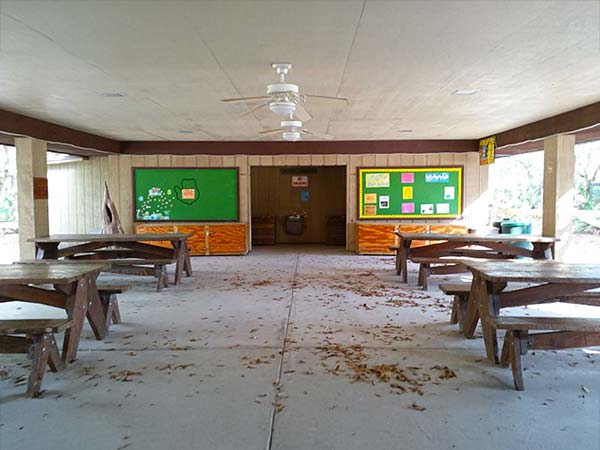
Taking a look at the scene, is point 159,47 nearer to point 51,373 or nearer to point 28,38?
point 28,38

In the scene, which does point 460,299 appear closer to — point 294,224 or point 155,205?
point 155,205

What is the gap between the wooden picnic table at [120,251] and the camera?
683 cm

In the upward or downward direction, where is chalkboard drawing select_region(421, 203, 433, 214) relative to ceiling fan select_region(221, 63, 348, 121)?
downward

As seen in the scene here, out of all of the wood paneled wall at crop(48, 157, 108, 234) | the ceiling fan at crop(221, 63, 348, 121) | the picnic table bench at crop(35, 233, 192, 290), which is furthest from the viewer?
the wood paneled wall at crop(48, 157, 108, 234)

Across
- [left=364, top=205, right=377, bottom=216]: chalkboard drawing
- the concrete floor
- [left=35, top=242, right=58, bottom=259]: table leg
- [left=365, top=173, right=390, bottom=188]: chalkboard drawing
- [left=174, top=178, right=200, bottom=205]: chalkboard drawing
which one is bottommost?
the concrete floor

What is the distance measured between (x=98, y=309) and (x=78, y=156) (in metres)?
8.46

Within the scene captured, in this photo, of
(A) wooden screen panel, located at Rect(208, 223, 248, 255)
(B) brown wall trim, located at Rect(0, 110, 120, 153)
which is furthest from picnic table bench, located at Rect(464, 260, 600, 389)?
(A) wooden screen panel, located at Rect(208, 223, 248, 255)

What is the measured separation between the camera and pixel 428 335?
14.0ft

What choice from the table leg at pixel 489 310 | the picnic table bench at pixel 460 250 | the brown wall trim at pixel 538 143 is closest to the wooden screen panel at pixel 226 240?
the picnic table bench at pixel 460 250

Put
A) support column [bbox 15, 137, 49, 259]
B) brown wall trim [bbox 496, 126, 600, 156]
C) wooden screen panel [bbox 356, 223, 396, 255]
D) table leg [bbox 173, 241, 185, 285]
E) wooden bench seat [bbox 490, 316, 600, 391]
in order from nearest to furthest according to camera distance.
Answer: wooden bench seat [bbox 490, 316, 600, 391]
table leg [bbox 173, 241, 185, 285]
support column [bbox 15, 137, 49, 259]
brown wall trim [bbox 496, 126, 600, 156]
wooden screen panel [bbox 356, 223, 396, 255]

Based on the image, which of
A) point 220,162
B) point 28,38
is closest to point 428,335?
point 28,38

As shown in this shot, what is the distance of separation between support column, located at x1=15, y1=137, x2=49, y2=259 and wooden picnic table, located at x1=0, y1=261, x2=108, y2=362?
3557mm

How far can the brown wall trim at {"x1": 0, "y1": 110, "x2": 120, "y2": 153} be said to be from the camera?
6.75 metres

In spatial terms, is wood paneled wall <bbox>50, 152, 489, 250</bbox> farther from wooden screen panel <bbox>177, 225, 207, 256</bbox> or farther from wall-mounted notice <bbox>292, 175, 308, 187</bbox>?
wall-mounted notice <bbox>292, 175, 308, 187</bbox>
